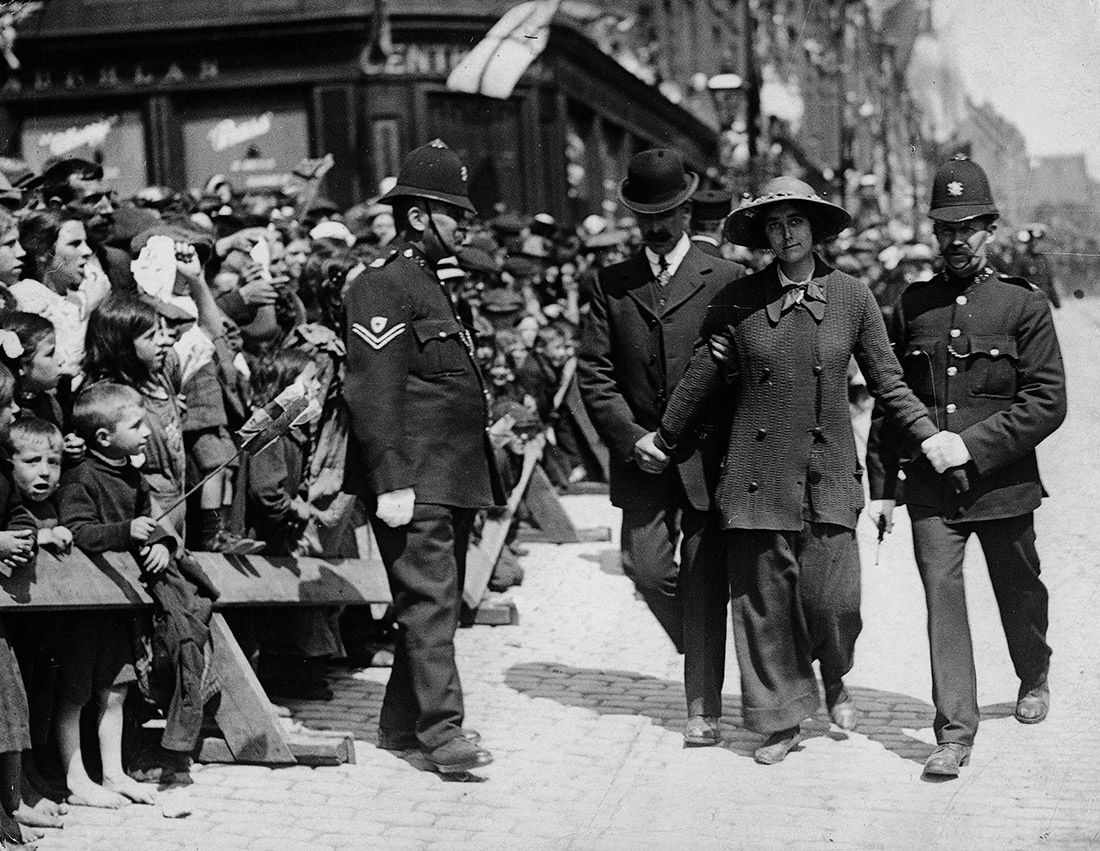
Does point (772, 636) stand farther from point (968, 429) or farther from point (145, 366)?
point (145, 366)

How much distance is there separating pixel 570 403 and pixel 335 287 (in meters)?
4.85

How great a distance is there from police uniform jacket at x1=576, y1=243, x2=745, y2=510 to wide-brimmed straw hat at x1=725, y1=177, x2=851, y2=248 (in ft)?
0.97

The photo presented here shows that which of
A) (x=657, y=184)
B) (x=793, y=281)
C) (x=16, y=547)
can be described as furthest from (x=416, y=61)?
(x=16, y=547)

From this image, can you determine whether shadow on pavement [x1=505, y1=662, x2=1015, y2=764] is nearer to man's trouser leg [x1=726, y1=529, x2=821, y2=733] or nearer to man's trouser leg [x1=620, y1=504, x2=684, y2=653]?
man's trouser leg [x1=726, y1=529, x2=821, y2=733]

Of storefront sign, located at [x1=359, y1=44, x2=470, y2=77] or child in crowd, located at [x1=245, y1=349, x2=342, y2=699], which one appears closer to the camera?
child in crowd, located at [x1=245, y1=349, x2=342, y2=699]

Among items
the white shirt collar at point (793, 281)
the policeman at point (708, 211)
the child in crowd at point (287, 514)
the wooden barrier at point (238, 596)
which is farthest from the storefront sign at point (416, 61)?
the white shirt collar at point (793, 281)

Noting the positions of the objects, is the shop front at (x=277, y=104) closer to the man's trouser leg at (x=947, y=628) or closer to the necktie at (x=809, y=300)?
the necktie at (x=809, y=300)

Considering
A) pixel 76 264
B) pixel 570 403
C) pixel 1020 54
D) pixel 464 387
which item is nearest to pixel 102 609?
pixel 464 387

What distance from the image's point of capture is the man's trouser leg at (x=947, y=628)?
5613 mm

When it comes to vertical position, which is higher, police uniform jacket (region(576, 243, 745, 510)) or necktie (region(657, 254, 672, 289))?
necktie (region(657, 254, 672, 289))

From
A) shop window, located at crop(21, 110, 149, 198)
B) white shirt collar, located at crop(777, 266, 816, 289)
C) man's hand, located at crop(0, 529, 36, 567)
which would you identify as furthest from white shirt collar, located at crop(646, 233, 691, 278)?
shop window, located at crop(21, 110, 149, 198)

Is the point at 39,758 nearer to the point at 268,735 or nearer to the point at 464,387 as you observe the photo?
the point at 268,735

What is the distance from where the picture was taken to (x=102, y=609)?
17.8ft

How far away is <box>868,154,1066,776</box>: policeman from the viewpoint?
571 cm
